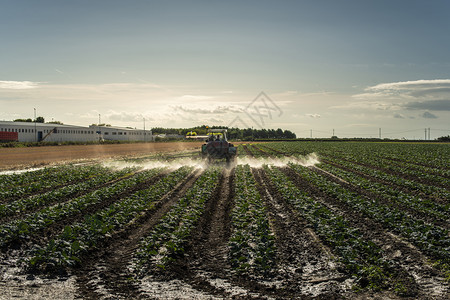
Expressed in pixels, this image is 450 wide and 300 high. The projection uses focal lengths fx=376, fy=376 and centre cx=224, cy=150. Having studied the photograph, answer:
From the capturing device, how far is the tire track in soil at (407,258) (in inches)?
265

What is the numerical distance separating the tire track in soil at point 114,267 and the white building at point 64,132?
65.9m

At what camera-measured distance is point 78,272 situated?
7648 millimetres

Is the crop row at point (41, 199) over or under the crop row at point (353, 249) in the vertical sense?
over

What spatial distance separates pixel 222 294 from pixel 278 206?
7.74 meters

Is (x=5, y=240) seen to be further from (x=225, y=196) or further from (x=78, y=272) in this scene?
(x=225, y=196)

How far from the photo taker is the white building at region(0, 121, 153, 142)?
72.4 m

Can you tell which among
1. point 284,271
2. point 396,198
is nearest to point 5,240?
point 284,271

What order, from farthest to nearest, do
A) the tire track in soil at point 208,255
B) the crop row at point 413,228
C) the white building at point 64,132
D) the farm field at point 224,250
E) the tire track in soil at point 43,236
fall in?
the white building at point 64,132
the tire track in soil at point 43,236
the crop row at point 413,228
the tire track in soil at point 208,255
the farm field at point 224,250

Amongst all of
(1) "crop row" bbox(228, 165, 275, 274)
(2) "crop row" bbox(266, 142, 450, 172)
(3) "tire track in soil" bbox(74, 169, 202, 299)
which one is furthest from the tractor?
(3) "tire track in soil" bbox(74, 169, 202, 299)

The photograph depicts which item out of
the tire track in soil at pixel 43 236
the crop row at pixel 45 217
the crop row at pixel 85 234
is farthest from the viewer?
the crop row at pixel 45 217

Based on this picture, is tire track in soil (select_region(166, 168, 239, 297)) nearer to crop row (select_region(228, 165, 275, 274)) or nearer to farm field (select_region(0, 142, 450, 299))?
farm field (select_region(0, 142, 450, 299))

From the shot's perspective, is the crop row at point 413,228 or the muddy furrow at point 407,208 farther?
the muddy furrow at point 407,208

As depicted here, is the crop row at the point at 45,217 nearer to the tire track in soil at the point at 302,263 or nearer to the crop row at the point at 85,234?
the crop row at the point at 85,234

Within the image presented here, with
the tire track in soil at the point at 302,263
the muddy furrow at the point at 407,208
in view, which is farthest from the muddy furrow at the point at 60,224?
the muddy furrow at the point at 407,208
